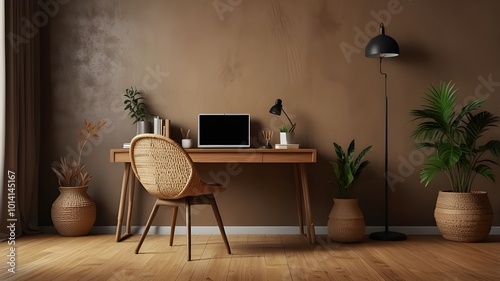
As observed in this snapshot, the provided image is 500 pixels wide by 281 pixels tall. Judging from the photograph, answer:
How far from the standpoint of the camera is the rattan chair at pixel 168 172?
3176 millimetres

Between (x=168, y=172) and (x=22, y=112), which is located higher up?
(x=22, y=112)

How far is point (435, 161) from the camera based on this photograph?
12.9 feet

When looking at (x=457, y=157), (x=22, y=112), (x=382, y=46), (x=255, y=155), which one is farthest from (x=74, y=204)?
(x=457, y=157)

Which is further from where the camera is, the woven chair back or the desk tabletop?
the desk tabletop

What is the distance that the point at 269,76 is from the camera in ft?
14.0

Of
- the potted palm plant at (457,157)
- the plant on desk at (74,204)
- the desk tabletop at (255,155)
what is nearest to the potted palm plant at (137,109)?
the plant on desk at (74,204)

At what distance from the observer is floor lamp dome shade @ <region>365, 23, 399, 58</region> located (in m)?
3.97

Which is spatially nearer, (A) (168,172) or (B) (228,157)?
(A) (168,172)

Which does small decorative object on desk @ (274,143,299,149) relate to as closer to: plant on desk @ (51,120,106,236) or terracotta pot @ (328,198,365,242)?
terracotta pot @ (328,198,365,242)

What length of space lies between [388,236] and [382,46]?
55.5 inches

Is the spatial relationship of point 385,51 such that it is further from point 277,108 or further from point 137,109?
point 137,109

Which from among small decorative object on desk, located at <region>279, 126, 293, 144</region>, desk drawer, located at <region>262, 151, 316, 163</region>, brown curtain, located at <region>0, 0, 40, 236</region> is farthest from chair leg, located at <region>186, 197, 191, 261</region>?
brown curtain, located at <region>0, 0, 40, 236</region>

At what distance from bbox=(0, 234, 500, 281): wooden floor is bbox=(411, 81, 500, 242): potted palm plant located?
14 centimetres

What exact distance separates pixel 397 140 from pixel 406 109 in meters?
0.26
